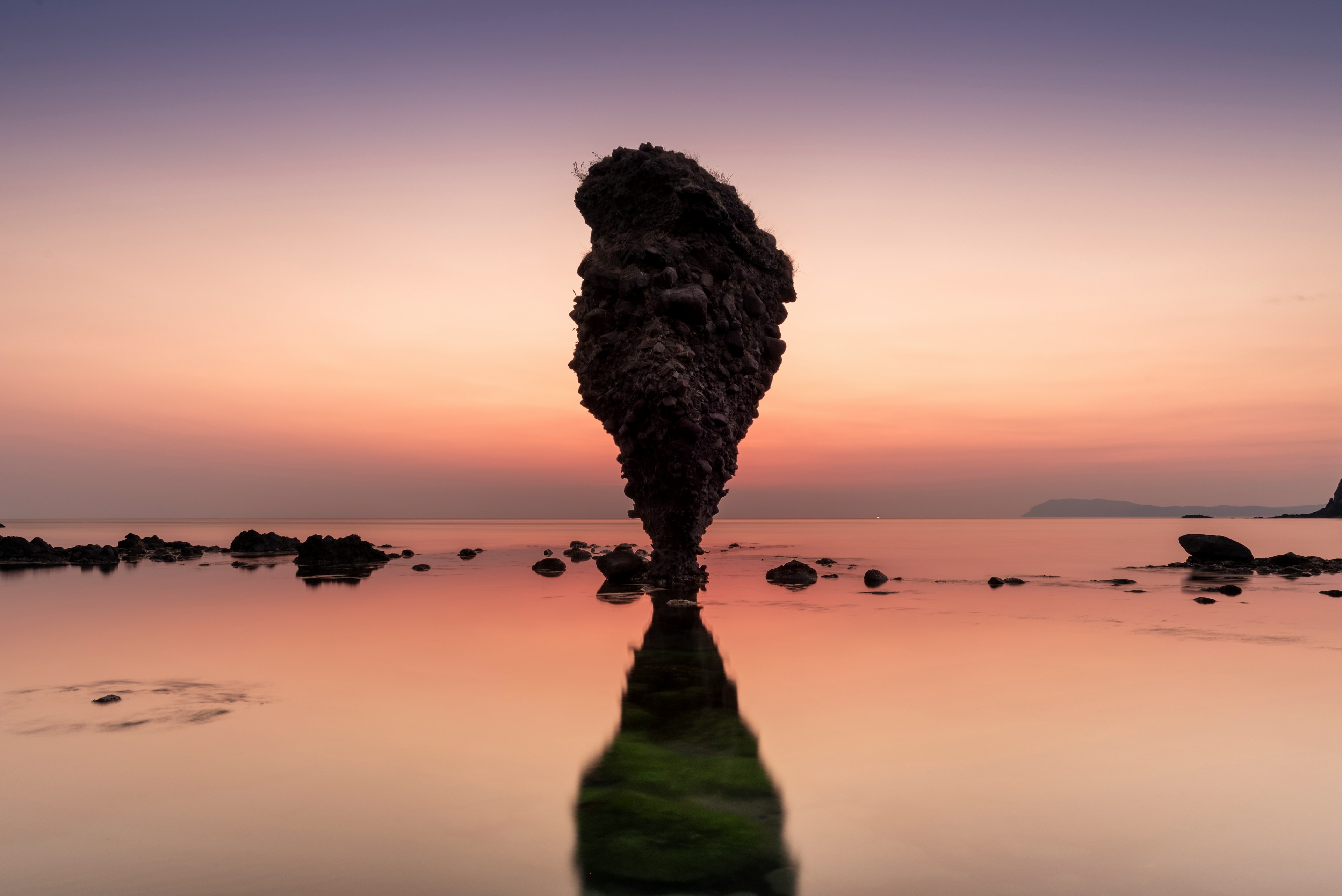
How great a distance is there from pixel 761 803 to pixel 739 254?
26050 mm

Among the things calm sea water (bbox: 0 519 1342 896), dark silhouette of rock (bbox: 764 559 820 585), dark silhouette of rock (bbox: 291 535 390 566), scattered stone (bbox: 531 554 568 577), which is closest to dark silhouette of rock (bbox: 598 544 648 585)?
scattered stone (bbox: 531 554 568 577)

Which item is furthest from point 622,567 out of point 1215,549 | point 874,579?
point 1215,549

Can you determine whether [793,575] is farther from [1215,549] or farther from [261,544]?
[261,544]

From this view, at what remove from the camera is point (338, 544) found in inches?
1871

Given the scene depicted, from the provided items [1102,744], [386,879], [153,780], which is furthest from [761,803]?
[153,780]

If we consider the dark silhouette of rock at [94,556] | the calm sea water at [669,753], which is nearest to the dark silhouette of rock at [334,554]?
the dark silhouette of rock at [94,556]

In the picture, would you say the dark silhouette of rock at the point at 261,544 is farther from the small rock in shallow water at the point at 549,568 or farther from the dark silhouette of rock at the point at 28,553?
the small rock in shallow water at the point at 549,568

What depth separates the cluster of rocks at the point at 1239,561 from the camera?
136ft

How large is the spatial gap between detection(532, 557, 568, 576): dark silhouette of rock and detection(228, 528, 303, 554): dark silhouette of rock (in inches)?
1106

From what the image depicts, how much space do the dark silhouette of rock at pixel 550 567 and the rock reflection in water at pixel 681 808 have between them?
27836mm

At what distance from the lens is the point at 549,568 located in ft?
139

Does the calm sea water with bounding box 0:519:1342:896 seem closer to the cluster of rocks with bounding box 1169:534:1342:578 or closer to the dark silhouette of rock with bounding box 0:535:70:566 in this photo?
the cluster of rocks with bounding box 1169:534:1342:578

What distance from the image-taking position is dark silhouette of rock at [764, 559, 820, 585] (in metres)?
36.7

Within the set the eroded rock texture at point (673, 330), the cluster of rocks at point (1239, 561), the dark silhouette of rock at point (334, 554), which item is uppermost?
the eroded rock texture at point (673, 330)
